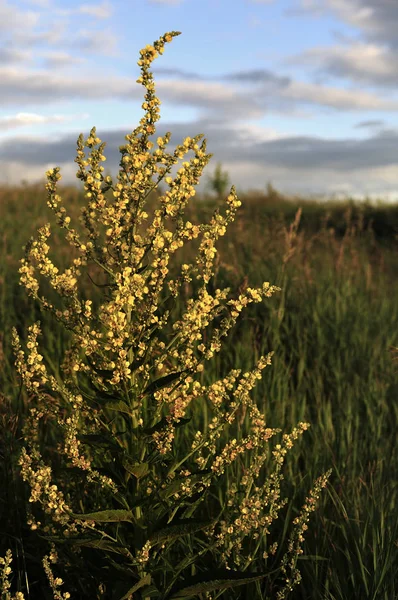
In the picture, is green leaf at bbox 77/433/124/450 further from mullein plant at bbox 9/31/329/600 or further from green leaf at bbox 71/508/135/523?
green leaf at bbox 71/508/135/523

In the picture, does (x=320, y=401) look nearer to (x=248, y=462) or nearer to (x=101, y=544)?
(x=248, y=462)

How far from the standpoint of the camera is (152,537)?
2.83 metres

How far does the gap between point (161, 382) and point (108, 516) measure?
1.94 feet

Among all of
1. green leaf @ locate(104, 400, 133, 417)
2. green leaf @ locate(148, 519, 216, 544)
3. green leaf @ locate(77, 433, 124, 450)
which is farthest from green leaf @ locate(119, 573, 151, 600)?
green leaf @ locate(104, 400, 133, 417)

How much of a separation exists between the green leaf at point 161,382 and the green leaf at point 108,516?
0.51 meters

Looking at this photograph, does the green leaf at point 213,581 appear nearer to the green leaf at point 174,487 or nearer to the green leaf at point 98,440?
the green leaf at point 174,487

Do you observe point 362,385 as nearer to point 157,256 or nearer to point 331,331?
point 331,331

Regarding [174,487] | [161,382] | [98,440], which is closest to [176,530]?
[174,487]

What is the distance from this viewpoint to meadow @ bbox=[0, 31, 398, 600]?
9.46ft

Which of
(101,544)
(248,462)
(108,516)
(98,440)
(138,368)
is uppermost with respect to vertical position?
(138,368)

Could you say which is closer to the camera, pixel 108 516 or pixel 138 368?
pixel 108 516

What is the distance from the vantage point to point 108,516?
2.71 metres

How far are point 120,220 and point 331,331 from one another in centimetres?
427

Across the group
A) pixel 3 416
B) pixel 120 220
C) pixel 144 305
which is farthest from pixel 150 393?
pixel 3 416
